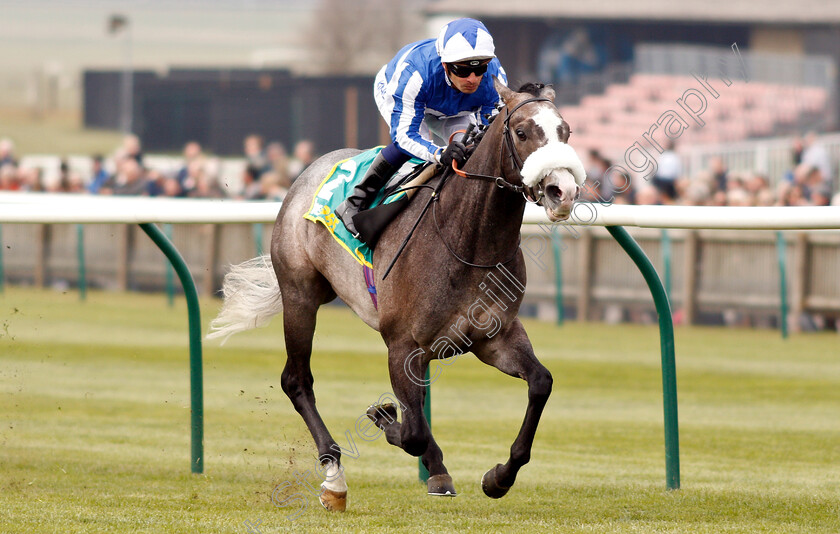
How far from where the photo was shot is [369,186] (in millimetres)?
5410

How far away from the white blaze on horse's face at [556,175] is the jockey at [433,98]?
0.62 m

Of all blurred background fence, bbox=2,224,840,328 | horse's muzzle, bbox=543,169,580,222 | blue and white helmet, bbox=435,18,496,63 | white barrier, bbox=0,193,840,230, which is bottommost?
blurred background fence, bbox=2,224,840,328

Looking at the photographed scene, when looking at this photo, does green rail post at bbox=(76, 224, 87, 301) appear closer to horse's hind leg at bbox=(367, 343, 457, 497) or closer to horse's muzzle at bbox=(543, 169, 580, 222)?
horse's hind leg at bbox=(367, 343, 457, 497)

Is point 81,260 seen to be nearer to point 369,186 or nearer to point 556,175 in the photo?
point 369,186

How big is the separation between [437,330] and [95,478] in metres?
2.15

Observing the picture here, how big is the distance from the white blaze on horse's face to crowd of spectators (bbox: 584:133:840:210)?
7.96m

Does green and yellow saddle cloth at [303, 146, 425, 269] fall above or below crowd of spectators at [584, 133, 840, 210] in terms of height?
above

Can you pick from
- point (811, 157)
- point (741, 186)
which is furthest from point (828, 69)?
point (741, 186)

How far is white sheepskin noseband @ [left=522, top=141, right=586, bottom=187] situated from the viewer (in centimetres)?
428

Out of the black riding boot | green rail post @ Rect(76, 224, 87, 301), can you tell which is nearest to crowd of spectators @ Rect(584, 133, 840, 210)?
green rail post @ Rect(76, 224, 87, 301)

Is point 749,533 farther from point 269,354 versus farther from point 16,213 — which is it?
point 269,354

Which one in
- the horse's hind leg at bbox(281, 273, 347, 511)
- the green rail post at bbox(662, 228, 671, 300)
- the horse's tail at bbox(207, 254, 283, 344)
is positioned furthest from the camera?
the green rail post at bbox(662, 228, 671, 300)

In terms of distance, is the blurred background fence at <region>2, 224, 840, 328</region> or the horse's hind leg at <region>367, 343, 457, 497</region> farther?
the blurred background fence at <region>2, 224, 840, 328</region>

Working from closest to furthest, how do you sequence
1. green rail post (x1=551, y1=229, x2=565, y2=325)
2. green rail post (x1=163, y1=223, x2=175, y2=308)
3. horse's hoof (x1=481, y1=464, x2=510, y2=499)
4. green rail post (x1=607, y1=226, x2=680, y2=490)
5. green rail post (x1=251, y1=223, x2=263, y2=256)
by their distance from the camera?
horse's hoof (x1=481, y1=464, x2=510, y2=499) → green rail post (x1=607, y1=226, x2=680, y2=490) → green rail post (x1=551, y1=229, x2=565, y2=325) → green rail post (x1=251, y1=223, x2=263, y2=256) → green rail post (x1=163, y1=223, x2=175, y2=308)
